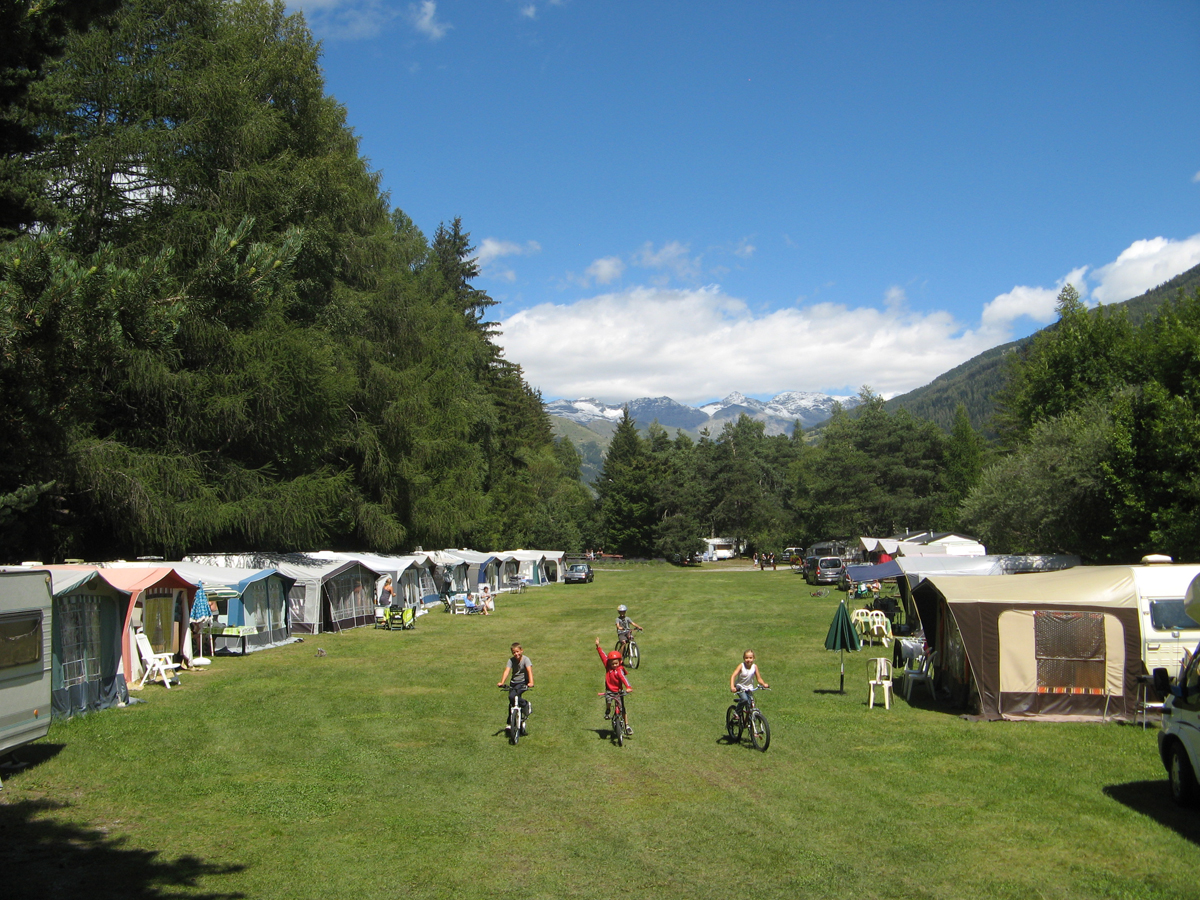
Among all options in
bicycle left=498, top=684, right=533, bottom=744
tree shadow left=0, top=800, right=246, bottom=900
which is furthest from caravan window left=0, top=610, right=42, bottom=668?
bicycle left=498, top=684, right=533, bottom=744

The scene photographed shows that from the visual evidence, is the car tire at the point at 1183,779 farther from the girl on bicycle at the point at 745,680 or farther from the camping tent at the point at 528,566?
the camping tent at the point at 528,566

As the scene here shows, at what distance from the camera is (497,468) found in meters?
58.4

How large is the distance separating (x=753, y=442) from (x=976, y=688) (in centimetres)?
10518

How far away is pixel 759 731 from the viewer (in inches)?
459

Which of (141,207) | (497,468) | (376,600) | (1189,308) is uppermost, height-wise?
(141,207)

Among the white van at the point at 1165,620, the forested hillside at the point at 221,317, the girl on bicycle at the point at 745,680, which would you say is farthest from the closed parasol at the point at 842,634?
the forested hillside at the point at 221,317

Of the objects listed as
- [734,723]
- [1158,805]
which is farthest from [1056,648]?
[734,723]

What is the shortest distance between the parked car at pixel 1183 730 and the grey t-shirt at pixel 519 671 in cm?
784

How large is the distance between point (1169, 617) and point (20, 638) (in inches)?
638

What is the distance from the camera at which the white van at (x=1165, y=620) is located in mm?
13102

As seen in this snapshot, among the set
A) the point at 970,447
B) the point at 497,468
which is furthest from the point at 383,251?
the point at 970,447

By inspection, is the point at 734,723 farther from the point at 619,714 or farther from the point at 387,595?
the point at 387,595

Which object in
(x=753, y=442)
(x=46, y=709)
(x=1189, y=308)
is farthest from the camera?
(x=753, y=442)

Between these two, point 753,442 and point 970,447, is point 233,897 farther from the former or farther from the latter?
point 753,442
